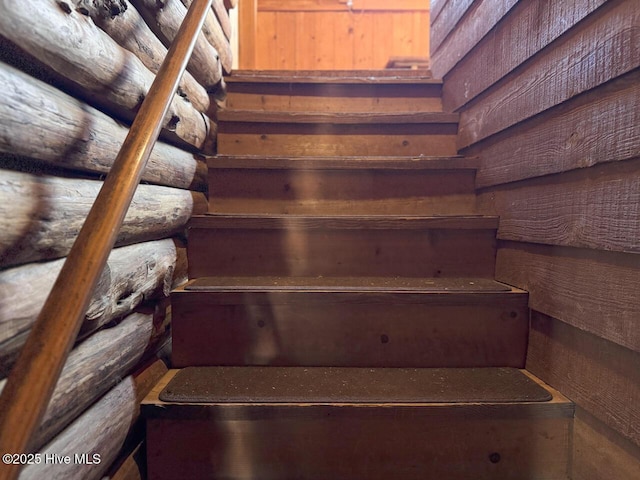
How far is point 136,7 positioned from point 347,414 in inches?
49.7

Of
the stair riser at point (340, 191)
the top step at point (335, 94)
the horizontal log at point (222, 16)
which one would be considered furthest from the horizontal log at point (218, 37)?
the stair riser at point (340, 191)

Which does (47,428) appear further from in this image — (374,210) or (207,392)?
(374,210)

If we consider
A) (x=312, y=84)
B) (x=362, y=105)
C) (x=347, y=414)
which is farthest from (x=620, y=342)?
(x=312, y=84)

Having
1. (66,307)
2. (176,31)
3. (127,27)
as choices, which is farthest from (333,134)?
(66,307)

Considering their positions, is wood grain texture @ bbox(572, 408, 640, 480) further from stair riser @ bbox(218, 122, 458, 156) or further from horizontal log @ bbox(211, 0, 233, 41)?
horizontal log @ bbox(211, 0, 233, 41)

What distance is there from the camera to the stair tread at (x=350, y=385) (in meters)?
0.95

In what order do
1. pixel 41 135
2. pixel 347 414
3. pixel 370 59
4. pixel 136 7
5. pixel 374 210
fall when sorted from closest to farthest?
pixel 41 135, pixel 347 414, pixel 136 7, pixel 374 210, pixel 370 59

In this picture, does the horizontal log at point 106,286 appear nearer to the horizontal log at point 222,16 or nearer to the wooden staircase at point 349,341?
the wooden staircase at point 349,341

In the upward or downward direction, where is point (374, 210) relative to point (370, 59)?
downward

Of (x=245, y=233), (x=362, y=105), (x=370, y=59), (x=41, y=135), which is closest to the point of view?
(x=41, y=135)

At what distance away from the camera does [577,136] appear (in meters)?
0.93

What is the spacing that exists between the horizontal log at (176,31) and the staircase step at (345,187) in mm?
453

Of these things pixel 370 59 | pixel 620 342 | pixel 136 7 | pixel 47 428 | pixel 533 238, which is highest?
pixel 370 59

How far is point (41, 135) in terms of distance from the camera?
63 centimetres
